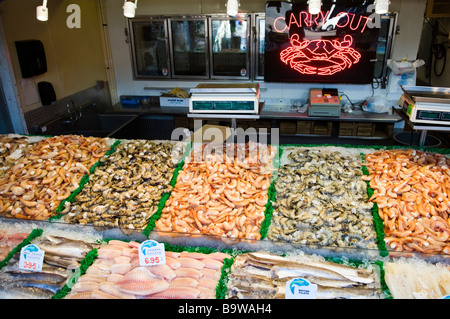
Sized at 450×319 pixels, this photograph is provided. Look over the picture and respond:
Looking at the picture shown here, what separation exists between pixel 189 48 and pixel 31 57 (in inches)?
114

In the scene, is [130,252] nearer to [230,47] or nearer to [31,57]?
[31,57]

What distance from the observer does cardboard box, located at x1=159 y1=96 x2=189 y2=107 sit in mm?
7004

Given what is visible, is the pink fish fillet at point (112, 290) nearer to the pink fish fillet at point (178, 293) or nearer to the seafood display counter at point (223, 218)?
the seafood display counter at point (223, 218)

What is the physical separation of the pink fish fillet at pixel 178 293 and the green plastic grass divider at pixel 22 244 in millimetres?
1111

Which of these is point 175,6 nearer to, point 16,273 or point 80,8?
point 80,8

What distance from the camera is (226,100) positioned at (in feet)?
11.4

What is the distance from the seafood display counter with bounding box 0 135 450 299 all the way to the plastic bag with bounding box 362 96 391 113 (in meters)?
2.87

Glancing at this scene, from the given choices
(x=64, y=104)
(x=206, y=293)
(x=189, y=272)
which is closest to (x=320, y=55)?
(x=64, y=104)

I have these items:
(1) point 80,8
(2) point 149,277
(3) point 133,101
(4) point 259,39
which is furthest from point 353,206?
(1) point 80,8

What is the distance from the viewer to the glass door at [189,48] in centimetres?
679

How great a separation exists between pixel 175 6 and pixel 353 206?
5.34m

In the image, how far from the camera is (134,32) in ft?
23.3

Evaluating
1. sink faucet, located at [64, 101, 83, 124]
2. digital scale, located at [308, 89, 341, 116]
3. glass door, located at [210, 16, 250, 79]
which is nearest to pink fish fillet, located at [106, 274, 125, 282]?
sink faucet, located at [64, 101, 83, 124]

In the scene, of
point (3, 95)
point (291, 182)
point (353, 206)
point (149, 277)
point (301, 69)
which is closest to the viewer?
point (149, 277)
